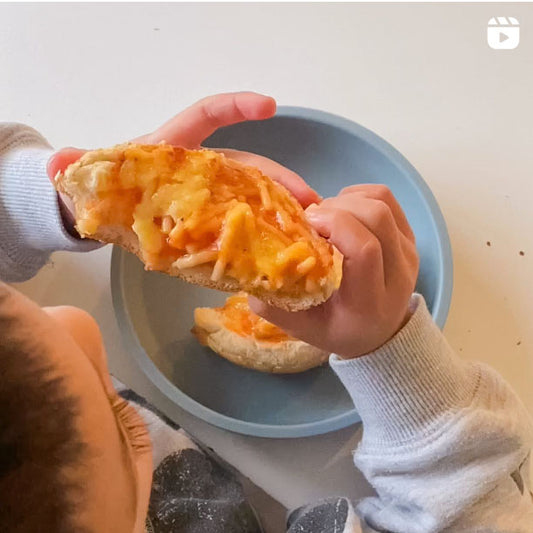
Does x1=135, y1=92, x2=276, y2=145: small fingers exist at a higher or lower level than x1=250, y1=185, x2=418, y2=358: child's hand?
higher

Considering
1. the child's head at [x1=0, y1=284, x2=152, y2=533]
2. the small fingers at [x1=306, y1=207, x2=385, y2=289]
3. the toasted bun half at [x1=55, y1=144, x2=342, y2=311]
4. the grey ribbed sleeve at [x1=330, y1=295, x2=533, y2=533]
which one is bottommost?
the grey ribbed sleeve at [x1=330, y1=295, x2=533, y2=533]

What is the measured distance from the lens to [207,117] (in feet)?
2.24

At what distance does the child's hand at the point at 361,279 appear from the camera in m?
0.51

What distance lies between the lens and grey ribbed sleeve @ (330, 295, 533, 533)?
0.62m

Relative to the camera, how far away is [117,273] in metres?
0.73

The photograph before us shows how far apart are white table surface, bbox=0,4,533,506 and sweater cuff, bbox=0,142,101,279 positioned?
0.23 feet

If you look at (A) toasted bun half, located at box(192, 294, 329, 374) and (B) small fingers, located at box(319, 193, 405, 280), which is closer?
(B) small fingers, located at box(319, 193, 405, 280)

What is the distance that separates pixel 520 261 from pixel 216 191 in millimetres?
482

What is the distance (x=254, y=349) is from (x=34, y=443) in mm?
365

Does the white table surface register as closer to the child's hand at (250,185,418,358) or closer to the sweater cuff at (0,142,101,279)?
the sweater cuff at (0,142,101,279)

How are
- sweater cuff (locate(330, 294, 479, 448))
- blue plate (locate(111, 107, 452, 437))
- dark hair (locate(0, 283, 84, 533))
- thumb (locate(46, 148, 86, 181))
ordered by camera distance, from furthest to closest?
blue plate (locate(111, 107, 452, 437)), sweater cuff (locate(330, 294, 479, 448)), thumb (locate(46, 148, 86, 181)), dark hair (locate(0, 283, 84, 533))

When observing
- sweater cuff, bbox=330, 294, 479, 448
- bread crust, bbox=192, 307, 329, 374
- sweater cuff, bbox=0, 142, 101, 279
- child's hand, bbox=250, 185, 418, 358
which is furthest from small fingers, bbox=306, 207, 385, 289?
sweater cuff, bbox=0, 142, 101, 279

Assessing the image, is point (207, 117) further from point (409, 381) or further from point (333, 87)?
point (409, 381)

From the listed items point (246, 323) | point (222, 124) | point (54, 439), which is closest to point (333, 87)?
point (222, 124)
